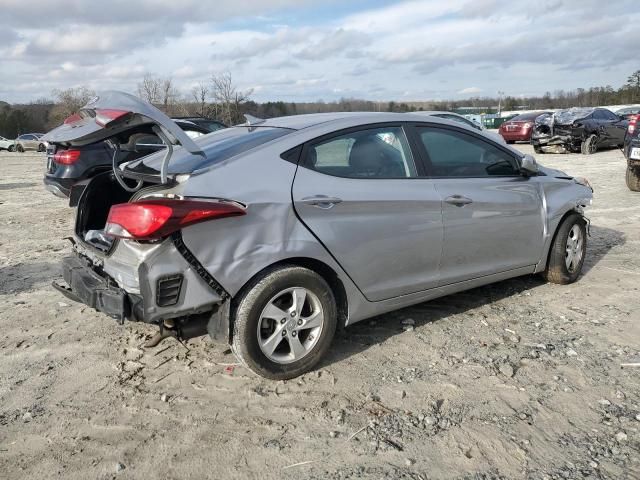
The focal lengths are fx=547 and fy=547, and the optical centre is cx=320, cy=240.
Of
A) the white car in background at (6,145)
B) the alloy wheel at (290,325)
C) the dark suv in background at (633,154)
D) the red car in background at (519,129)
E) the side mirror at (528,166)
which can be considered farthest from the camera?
the white car in background at (6,145)

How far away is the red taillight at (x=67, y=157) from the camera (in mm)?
7844

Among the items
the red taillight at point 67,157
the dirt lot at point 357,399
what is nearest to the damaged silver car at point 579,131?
the dirt lot at point 357,399

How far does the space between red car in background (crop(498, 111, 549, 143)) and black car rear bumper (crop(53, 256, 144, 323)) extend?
73.6ft

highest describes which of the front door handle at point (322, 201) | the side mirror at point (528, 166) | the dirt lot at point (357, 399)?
the side mirror at point (528, 166)

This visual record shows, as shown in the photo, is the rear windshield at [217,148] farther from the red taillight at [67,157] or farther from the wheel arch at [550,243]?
the red taillight at [67,157]

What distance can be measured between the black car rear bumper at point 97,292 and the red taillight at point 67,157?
4.53 metres

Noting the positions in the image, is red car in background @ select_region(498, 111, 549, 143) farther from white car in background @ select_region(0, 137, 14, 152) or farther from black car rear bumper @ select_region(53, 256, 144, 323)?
white car in background @ select_region(0, 137, 14, 152)

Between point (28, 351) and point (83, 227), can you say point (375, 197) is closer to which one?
point (83, 227)

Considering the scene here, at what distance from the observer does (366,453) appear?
2.72 meters

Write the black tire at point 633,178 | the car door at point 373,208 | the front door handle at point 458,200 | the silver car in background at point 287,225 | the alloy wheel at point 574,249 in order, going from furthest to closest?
1. the black tire at point 633,178
2. the alloy wheel at point 574,249
3. the front door handle at point 458,200
4. the car door at point 373,208
5. the silver car in background at point 287,225

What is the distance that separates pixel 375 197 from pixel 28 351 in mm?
2666

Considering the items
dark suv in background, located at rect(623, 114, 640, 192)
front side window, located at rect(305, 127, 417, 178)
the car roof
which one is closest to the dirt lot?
front side window, located at rect(305, 127, 417, 178)

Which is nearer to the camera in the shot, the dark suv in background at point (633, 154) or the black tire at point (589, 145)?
the dark suv in background at point (633, 154)

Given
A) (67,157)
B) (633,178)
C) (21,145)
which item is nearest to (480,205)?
(67,157)
